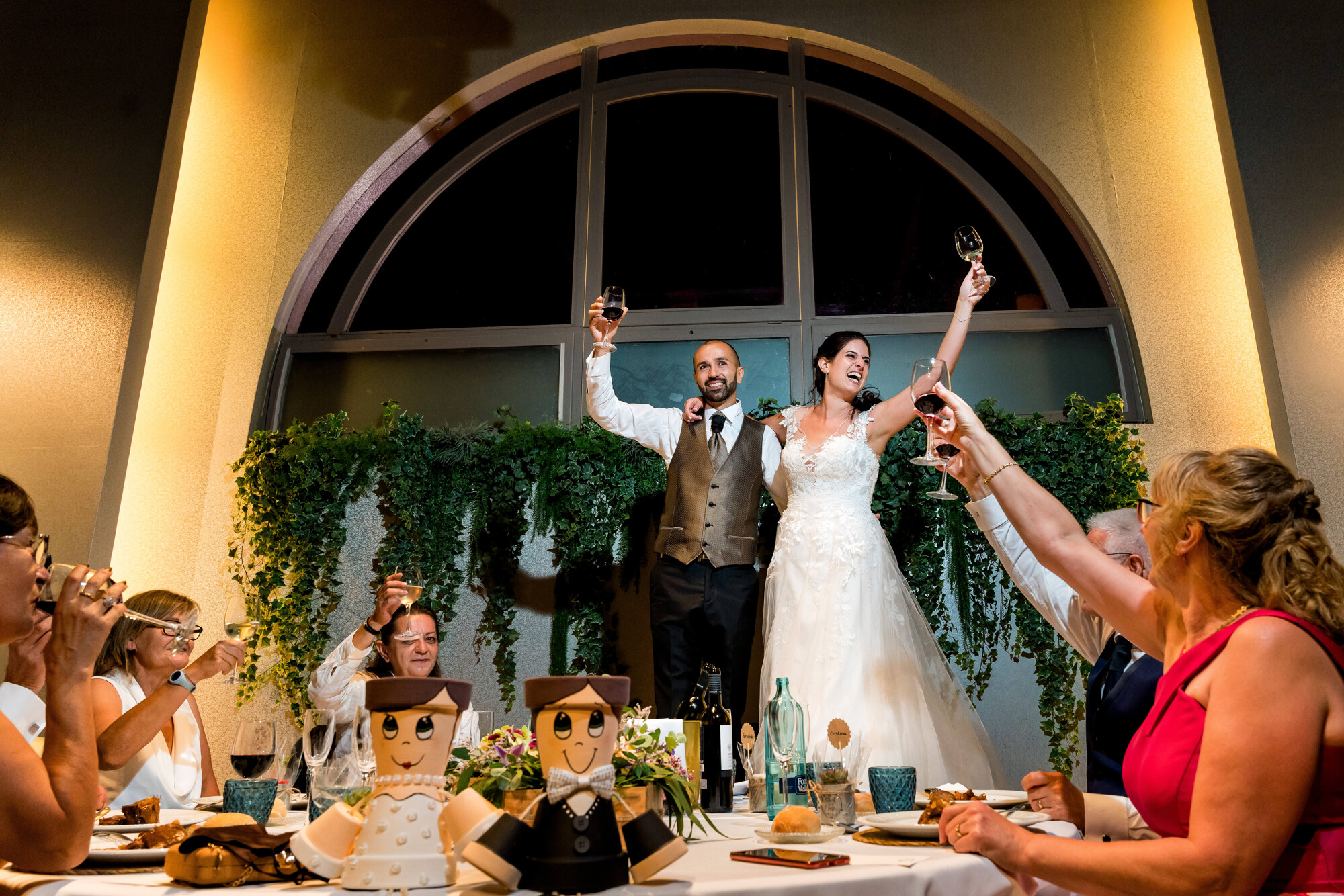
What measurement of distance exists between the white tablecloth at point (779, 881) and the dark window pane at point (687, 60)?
513cm

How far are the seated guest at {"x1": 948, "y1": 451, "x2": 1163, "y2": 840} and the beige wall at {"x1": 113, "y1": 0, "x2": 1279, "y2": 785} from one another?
7.47 feet

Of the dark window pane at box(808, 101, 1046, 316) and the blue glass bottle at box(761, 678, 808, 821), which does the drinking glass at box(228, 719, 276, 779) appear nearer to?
the blue glass bottle at box(761, 678, 808, 821)

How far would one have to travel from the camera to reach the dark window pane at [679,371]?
4.86m

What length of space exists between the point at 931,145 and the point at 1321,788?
15.4 feet

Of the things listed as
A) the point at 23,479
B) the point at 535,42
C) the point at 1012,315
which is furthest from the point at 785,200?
the point at 23,479

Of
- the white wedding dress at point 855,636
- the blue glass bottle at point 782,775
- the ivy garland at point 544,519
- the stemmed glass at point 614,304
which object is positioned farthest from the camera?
the ivy garland at point 544,519

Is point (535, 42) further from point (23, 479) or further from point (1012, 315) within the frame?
point (23, 479)

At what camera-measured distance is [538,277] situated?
5.20 meters

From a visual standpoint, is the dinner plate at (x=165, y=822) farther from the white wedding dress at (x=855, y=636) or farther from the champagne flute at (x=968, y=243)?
the champagne flute at (x=968, y=243)

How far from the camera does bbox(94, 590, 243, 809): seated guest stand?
2.05 m

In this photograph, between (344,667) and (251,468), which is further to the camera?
(251,468)

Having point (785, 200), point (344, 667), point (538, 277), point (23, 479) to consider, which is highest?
point (785, 200)

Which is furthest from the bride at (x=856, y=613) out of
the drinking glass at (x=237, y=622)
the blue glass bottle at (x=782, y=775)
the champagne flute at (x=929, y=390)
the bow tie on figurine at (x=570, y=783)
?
the bow tie on figurine at (x=570, y=783)

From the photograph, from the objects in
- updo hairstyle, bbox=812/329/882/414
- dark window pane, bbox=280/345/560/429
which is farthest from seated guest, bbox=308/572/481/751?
dark window pane, bbox=280/345/560/429
